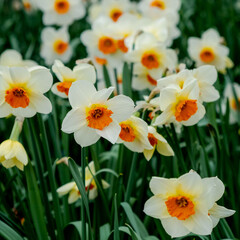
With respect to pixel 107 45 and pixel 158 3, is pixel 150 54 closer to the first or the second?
pixel 107 45

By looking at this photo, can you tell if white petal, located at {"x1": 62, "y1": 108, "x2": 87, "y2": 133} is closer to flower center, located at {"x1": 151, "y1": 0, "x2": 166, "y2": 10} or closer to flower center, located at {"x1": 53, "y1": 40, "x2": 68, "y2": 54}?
flower center, located at {"x1": 151, "y1": 0, "x2": 166, "y2": 10}

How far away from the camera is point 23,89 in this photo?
5.10 ft

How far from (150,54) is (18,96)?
1043 millimetres

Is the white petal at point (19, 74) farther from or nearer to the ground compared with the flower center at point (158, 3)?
farther from the ground

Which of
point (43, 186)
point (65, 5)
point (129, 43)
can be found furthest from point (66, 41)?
point (43, 186)

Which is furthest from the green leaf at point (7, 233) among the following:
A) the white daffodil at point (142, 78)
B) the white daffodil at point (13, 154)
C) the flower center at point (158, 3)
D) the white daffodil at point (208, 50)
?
the flower center at point (158, 3)

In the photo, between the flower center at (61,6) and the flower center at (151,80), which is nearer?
Answer: the flower center at (151,80)

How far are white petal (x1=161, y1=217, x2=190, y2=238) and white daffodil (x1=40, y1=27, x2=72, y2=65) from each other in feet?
8.65

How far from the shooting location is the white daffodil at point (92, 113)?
142 centimetres

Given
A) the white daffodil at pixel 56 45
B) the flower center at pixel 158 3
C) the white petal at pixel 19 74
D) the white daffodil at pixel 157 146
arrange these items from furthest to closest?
the white daffodil at pixel 56 45
the flower center at pixel 158 3
the white daffodil at pixel 157 146
the white petal at pixel 19 74

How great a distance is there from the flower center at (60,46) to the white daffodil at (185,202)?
2646 millimetres

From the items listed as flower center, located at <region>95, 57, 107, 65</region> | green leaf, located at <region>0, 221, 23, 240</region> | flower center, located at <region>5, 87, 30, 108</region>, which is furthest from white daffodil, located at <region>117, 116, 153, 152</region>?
flower center, located at <region>95, 57, 107, 65</region>

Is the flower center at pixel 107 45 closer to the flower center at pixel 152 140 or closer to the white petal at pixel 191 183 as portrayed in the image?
the flower center at pixel 152 140

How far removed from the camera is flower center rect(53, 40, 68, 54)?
387cm
